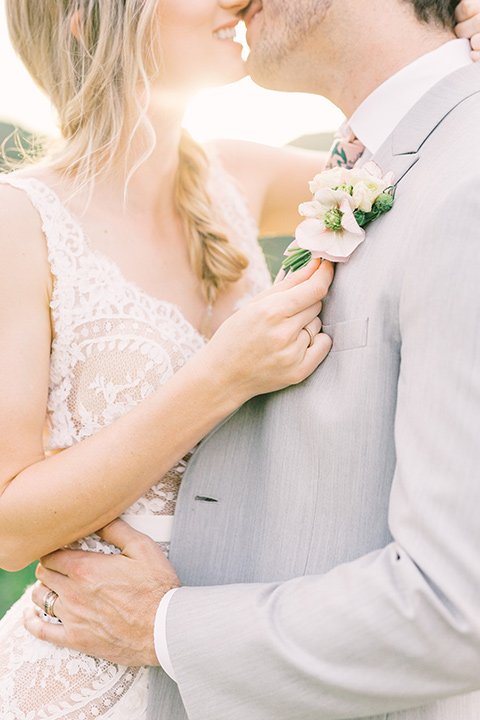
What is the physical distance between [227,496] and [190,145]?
1674 mm

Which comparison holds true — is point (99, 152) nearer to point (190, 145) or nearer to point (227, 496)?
point (190, 145)

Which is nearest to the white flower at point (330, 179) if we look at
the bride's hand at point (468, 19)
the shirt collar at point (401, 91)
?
the shirt collar at point (401, 91)

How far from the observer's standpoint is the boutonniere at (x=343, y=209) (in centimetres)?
148

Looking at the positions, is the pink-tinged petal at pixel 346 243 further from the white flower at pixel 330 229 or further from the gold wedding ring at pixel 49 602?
the gold wedding ring at pixel 49 602

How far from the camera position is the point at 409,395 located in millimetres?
1235

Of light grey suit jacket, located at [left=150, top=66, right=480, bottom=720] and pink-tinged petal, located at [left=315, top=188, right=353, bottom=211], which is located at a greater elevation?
pink-tinged petal, located at [left=315, top=188, right=353, bottom=211]

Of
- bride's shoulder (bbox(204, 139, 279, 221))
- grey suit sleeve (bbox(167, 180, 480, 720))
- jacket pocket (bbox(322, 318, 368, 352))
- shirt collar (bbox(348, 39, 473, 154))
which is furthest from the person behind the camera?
bride's shoulder (bbox(204, 139, 279, 221))

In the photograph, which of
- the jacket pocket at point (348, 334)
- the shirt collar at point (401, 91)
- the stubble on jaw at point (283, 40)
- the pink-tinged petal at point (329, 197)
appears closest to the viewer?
the jacket pocket at point (348, 334)

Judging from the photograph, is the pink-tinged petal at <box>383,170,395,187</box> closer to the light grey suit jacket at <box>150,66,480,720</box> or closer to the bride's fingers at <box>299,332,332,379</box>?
the light grey suit jacket at <box>150,66,480,720</box>

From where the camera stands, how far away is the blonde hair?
2.17 metres

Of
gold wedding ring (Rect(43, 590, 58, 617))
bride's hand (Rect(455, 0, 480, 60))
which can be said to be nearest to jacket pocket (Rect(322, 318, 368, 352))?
bride's hand (Rect(455, 0, 480, 60))

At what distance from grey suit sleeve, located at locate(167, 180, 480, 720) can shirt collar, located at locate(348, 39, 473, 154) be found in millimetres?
675

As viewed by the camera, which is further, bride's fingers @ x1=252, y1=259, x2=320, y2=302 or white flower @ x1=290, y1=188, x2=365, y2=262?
bride's fingers @ x1=252, y1=259, x2=320, y2=302

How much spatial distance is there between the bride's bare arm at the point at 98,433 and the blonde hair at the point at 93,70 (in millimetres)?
530
